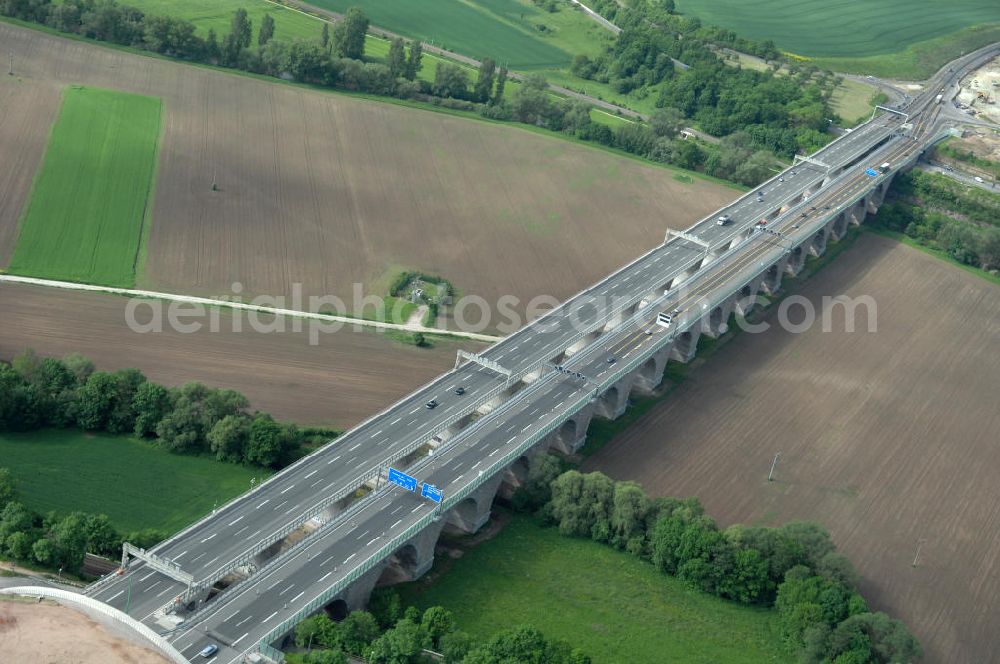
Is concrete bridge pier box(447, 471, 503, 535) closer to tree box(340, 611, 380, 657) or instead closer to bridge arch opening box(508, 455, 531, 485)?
bridge arch opening box(508, 455, 531, 485)

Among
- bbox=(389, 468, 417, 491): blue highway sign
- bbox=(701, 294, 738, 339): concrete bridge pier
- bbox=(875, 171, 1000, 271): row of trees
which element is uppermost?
bbox=(875, 171, 1000, 271): row of trees

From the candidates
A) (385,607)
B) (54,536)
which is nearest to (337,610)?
(385,607)

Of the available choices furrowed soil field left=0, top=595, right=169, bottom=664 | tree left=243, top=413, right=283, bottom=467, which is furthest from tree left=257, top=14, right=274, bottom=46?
furrowed soil field left=0, top=595, right=169, bottom=664

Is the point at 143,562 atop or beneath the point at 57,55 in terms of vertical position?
beneath

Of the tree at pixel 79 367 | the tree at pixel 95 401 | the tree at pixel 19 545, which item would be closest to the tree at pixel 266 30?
the tree at pixel 79 367

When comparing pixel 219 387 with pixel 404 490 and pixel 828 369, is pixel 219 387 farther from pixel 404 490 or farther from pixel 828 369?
pixel 828 369

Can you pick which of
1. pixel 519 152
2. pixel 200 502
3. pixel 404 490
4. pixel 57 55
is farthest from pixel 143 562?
pixel 57 55

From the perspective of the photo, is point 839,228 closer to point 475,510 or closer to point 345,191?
point 345,191
